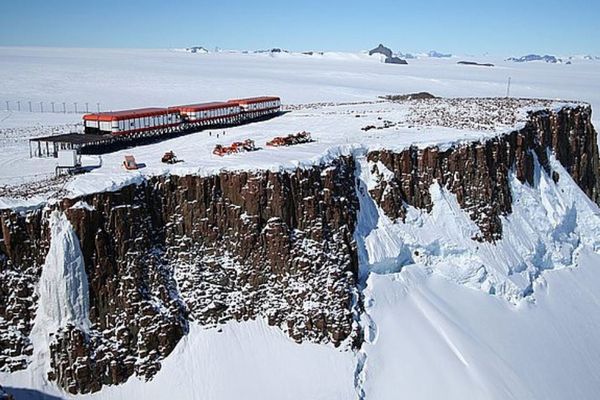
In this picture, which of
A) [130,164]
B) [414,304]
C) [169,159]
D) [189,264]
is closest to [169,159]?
[169,159]

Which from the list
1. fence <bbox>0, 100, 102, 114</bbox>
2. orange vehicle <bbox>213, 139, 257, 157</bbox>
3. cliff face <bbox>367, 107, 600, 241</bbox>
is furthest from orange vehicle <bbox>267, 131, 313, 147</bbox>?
fence <bbox>0, 100, 102, 114</bbox>

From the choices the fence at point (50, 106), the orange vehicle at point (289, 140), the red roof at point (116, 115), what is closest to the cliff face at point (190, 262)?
the orange vehicle at point (289, 140)

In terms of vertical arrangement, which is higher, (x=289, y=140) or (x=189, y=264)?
(x=289, y=140)

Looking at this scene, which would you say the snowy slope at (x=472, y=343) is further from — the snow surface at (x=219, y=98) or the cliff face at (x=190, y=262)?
the snow surface at (x=219, y=98)

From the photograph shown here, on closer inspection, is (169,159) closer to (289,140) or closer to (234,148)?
(234,148)

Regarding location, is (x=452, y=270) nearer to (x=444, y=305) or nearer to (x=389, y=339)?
(x=444, y=305)

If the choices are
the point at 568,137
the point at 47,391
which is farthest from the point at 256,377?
the point at 568,137
